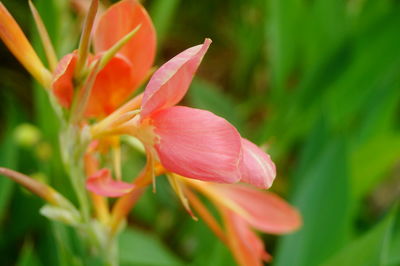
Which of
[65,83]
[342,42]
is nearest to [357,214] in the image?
[342,42]

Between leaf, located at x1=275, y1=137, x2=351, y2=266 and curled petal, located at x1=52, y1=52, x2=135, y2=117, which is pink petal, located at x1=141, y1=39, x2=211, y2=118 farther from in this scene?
leaf, located at x1=275, y1=137, x2=351, y2=266

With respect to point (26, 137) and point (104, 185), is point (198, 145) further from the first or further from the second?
point (26, 137)

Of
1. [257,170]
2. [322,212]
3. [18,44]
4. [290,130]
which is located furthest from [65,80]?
[290,130]

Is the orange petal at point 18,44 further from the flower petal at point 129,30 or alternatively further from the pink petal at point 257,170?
the pink petal at point 257,170

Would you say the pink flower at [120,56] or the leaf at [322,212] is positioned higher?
the pink flower at [120,56]

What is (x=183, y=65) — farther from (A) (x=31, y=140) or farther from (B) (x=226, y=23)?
(B) (x=226, y=23)

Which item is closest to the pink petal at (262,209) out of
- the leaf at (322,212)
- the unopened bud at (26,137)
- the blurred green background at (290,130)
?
the blurred green background at (290,130)

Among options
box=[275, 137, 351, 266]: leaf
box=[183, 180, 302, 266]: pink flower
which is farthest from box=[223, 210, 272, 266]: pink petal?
box=[275, 137, 351, 266]: leaf
